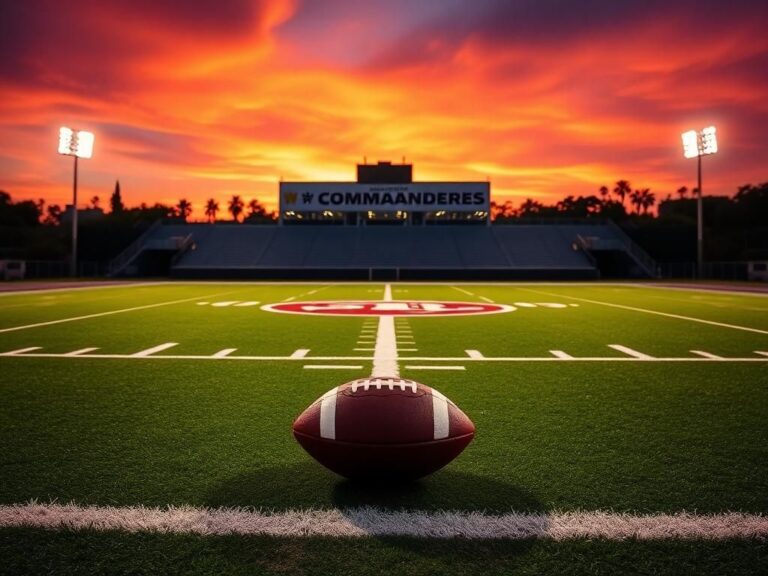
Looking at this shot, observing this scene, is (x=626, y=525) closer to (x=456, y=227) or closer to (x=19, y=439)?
(x=19, y=439)

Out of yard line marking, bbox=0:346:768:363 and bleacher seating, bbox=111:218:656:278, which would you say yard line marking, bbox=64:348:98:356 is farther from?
bleacher seating, bbox=111:218:656:278

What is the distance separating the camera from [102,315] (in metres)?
14.9

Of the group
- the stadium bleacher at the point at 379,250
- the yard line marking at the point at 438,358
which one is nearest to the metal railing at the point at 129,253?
the stadium bleacher at the point at 379,250

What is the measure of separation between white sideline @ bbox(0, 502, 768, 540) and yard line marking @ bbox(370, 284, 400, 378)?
226 cm

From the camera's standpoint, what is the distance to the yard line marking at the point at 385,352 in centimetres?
709

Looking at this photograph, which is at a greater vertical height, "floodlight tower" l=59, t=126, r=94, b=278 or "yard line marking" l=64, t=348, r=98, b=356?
"floodlight tower" l=59, t=126, r=94, b=278

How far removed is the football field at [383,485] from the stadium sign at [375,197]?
47929 millimetres

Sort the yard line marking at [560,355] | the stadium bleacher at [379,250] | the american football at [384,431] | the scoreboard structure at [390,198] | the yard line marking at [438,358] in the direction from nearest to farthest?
the american football at [384,431] → the yard line marking at [438,358] → the yard line marking at [560,355] → the stadium bleacher at [379,250] → the scoreboard structure at [390,198]

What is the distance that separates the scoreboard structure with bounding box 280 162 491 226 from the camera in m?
55.6

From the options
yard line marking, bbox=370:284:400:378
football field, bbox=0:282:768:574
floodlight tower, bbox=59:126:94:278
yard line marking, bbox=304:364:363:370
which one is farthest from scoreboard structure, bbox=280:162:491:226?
yard line marking, bbox=304:364:363:370

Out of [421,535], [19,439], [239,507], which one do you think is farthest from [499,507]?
[19,439]

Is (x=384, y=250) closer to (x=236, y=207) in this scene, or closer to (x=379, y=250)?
(x=379, y=250)

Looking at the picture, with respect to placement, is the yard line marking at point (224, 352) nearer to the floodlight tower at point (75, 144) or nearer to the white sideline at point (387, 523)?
the white sideline at point (387, 523)

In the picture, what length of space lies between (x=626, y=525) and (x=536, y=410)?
2.38 m
